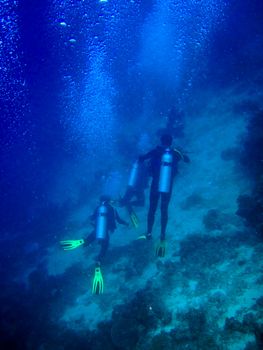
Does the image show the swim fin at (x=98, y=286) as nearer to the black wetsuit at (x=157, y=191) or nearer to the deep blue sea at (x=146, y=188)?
the deep blue sea at (x=146, y=188)

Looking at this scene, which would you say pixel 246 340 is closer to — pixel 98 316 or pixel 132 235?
pixel 98 316

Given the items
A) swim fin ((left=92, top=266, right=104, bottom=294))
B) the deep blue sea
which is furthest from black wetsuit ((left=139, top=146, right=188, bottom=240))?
swim fin ((left=92, top=266, right=104, bottom=294))

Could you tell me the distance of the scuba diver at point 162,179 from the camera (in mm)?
7508

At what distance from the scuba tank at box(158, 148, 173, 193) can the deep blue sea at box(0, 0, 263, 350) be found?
5.54ft

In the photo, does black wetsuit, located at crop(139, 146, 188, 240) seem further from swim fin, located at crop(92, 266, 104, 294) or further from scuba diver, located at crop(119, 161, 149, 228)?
swim fin, located at crop(92, 266, 104, 294)

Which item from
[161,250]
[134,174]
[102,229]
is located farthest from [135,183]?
[161,250]

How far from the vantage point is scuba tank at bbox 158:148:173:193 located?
24.7 feet

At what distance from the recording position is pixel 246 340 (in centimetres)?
459

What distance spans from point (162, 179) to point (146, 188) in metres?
3.02

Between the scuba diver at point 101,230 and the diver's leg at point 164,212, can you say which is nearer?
the diver's leg at point 164,212

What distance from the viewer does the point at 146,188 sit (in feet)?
34.8

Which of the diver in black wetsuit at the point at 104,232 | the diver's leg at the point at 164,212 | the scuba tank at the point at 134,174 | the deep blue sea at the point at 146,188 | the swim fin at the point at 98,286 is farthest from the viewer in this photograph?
the scuba tank at the point at 134,174

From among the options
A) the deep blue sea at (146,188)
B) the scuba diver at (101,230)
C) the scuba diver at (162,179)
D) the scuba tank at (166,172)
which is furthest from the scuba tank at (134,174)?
the scuba tank at (166,172)

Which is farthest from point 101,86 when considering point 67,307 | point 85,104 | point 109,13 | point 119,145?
A: point 67,307
